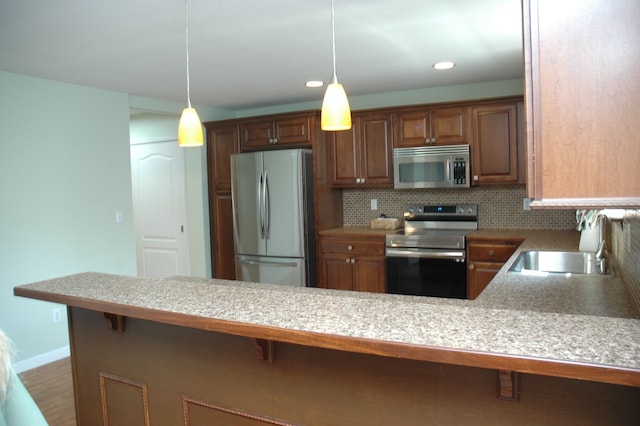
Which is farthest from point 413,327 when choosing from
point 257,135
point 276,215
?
point 257,135

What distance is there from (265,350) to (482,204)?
3.43 meters

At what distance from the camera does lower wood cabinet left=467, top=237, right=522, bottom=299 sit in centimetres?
389

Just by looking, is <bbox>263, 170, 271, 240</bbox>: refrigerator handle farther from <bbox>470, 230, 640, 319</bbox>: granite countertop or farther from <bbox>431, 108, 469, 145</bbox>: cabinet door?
<bbox>470, 230, 640, 319</bbox>: granite countertop

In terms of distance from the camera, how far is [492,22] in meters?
2.71

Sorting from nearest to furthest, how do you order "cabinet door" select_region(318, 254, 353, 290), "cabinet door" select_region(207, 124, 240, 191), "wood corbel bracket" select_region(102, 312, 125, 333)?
"wood corbel bracket" select_region(102, 312, 125, 333) → "cabinet door" select_region(318, 254, 353, 290) → "cabinet door" select_region(207, 124, 240, 191)

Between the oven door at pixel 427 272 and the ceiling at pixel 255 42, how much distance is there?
1527 mm

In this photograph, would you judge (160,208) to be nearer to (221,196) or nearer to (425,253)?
(221,196)

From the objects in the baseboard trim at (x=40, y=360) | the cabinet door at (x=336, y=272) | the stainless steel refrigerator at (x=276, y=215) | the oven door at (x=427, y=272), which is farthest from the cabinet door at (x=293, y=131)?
the baseboard trim at (x=40, y=360)

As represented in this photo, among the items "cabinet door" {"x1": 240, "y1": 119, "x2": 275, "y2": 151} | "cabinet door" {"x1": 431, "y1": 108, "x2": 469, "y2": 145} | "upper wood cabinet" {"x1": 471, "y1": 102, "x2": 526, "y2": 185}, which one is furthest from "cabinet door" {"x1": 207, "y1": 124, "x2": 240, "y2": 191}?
"upper wood cabinet" {"x1": 471, "y1": 102, "x2": 526, "y2": 185}

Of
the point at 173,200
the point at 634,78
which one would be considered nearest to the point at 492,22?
the point at 634,78

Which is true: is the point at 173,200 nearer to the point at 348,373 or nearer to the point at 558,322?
the point at 348,373

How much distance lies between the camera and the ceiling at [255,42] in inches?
94.7

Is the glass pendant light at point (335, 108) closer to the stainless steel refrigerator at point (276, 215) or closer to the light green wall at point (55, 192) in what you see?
the stainless steel refrigerator at point (276, 215)

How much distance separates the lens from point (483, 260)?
397 cm
